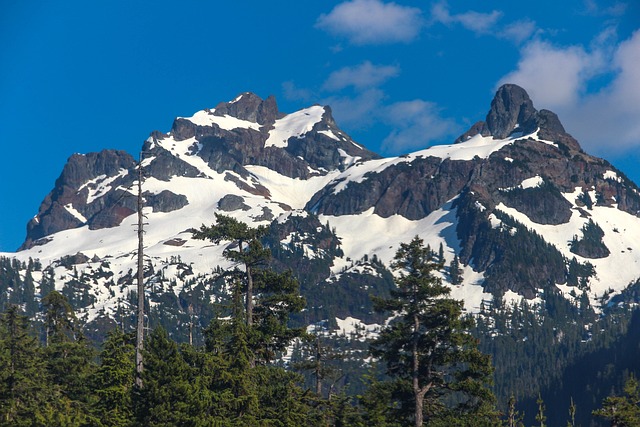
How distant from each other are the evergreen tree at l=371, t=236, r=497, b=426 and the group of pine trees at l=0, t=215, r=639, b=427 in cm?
7

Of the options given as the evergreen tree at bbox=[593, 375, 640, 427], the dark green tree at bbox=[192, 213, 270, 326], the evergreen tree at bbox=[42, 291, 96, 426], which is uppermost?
the dark green tree at bbox=[192, 213, 270, 326]

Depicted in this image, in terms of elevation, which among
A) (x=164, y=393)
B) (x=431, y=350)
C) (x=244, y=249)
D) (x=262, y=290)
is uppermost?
(x=244, y=249)

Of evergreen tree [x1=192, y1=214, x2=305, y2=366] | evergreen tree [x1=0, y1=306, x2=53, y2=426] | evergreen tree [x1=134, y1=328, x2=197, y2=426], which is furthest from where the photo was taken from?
evergreen tree [x1=192, y1=214, x2=305, y2=366]

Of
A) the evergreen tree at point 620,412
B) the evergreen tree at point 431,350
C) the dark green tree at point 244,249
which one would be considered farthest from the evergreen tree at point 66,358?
the evergreen tree at point 620,412

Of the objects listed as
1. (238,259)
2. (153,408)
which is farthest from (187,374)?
(238,259)

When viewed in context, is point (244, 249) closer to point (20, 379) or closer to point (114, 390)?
point (20, 379)

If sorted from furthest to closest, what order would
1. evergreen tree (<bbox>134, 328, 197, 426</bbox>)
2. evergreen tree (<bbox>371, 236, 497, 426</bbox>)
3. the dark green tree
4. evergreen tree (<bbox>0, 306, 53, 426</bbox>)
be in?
the dark green tree → evergreen tree (<bbox>371, 236, 497, 426</bbox>) → evergreen tree (<bbox>0, 306, 53, 426</bbox>) → evergreen tree (<bbox>134, 328, 197, 426</bbox>)

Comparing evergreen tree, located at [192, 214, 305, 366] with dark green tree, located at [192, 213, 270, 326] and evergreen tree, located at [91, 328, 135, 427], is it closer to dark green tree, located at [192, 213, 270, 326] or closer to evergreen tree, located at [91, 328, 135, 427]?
dark green tree, located at [192, 213, 270, 326]

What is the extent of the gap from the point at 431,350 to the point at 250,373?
42.9 feet

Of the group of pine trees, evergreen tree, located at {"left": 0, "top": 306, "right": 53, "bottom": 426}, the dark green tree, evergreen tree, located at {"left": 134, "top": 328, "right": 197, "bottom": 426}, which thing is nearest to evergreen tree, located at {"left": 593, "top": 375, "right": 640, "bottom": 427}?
the group of pine trees

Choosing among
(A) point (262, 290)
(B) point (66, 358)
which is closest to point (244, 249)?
(A) point (262, 290)

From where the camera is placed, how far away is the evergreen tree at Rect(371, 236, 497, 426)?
56.6 metres

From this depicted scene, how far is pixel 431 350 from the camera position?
58.4 metres

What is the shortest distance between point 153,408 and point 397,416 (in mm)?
19608
